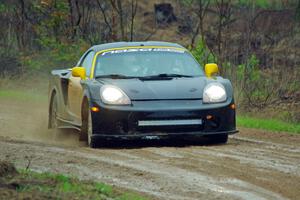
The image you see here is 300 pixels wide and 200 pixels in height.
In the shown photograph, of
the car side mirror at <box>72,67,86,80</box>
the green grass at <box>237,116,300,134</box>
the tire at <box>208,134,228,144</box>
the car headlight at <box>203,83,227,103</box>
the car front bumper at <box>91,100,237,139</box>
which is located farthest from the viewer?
the green grass at <box>237,116,300,134</box>

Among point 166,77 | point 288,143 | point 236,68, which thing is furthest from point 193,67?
point 236,68

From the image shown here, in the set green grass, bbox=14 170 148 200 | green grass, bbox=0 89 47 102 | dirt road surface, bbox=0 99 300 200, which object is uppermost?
green grass, bbox=14 170 148 200

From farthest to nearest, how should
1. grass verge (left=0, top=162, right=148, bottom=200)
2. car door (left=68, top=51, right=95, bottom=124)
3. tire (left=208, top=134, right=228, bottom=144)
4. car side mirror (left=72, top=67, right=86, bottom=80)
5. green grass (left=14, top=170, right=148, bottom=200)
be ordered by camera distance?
car side mirror (left=72, top=67, right=86, bottom=80), car door (left=68, top=51, right=95, bottom=124), tire (left=208, top=134, right=228, bottom=144), green grass (left=14, top=170, right=148, bottom=200), grass verge (left=0, top=162, right=148, bottom=200)

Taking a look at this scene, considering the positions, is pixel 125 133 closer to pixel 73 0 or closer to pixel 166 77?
pixel 166 77

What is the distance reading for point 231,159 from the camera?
11406 millimetres

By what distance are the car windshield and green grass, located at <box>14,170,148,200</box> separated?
4.78m

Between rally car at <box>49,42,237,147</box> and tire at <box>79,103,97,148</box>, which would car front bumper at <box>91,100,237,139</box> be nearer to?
rally car at <box>49,42,237,147</box>

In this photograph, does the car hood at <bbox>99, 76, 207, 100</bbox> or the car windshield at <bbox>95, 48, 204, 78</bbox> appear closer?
the car hood at <bbox>99, 76, 207, 100</bbox>

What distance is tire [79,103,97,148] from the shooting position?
43.3ft

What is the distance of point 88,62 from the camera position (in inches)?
589

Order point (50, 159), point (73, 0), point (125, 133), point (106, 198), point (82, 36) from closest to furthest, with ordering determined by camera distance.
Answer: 1. point (106, 198)
2. point (50, 159)
3. point (125, 133)
4. point (82, 36)
5. point (73, 0)

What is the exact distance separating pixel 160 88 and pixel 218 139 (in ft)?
3.36

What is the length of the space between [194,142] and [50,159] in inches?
127

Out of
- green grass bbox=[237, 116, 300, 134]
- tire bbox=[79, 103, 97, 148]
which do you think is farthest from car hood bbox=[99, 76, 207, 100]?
green grass bbox=[237, 116, 300, 134]
